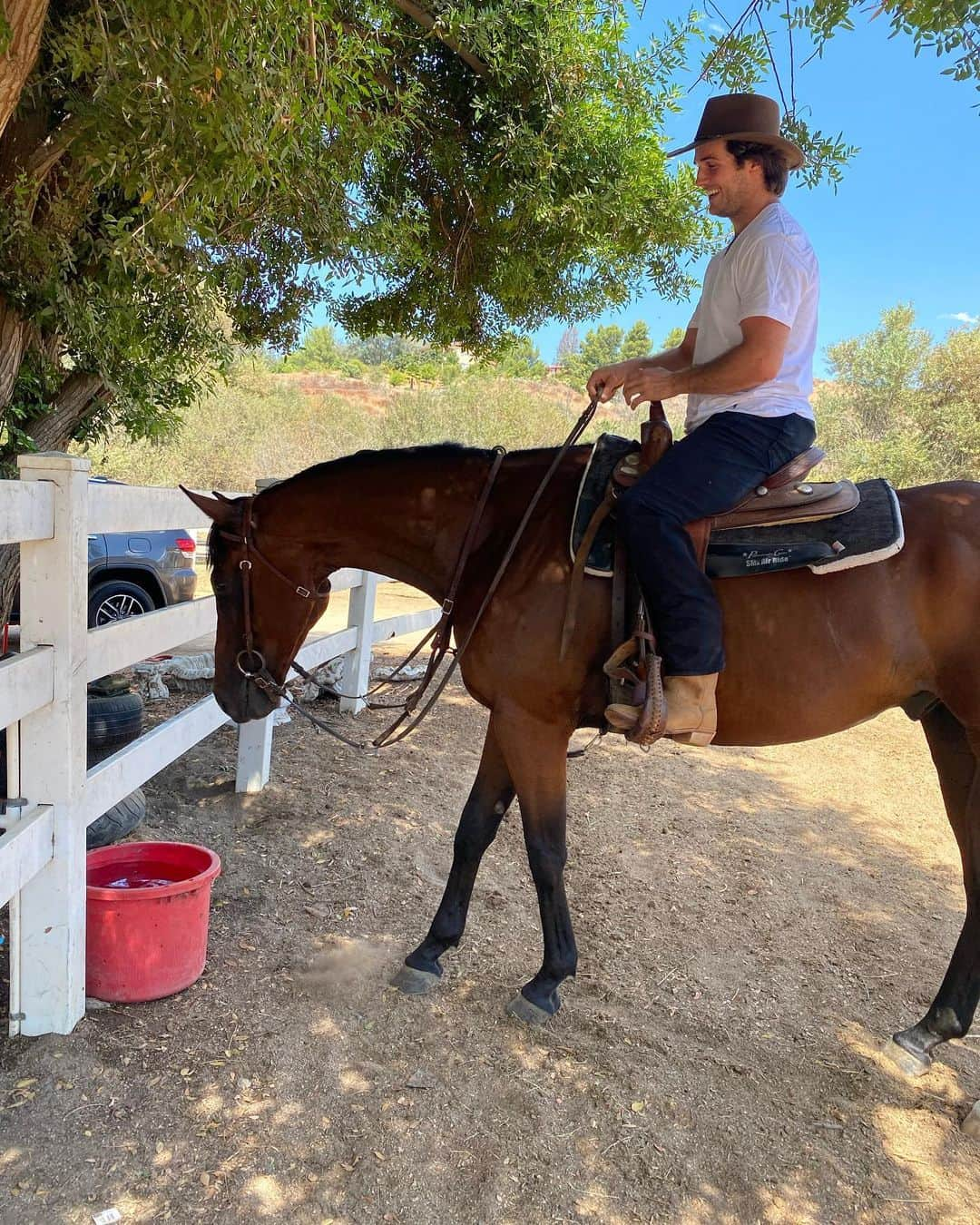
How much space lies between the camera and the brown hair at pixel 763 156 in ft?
10.0

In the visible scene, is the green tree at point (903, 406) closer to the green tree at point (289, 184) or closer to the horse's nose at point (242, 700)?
the green tree at point (289, 184)

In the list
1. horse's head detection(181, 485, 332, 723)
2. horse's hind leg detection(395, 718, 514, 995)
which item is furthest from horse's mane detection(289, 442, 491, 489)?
horse's hind leg detection(395, 718, 514, 995)

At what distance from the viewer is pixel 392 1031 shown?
3.12 m

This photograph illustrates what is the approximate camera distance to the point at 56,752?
110 inches

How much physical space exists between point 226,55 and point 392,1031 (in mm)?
3639

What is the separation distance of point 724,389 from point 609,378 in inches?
18.5

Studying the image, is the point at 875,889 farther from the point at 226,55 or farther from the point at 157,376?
the point at 157,376

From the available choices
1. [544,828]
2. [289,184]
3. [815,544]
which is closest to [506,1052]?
[544,828]

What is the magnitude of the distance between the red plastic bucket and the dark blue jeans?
6.58ft

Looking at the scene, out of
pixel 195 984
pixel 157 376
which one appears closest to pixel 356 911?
pixel 195 984

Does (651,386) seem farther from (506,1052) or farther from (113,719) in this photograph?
(113,719)

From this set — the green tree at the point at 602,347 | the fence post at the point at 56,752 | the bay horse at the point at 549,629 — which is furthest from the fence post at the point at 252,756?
the green tree at the point at 602,347

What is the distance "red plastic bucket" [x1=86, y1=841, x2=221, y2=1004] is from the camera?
3.05 m

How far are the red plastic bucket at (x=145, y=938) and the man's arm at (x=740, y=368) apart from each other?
2518 millimetres
